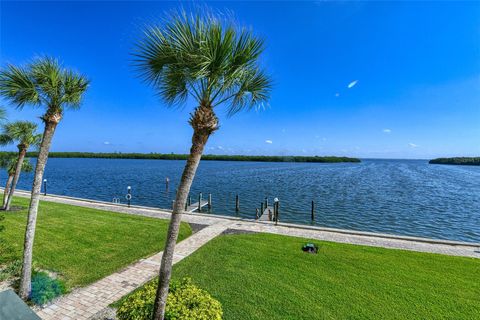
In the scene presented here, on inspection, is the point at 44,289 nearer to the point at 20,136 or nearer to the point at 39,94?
the point at 39,94

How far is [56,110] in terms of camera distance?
535cm

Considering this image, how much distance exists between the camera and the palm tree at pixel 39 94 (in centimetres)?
502

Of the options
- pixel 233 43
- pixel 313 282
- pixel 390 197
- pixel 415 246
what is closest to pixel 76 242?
pixel 313 282

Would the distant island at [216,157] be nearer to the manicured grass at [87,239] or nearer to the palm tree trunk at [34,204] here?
the manicured grass at [87,239]

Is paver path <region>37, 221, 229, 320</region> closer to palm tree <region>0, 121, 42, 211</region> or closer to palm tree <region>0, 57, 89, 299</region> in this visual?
palm tree <region>0, 57, 89, 299</region>

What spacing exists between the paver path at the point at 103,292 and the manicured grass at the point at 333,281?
3.07 ft

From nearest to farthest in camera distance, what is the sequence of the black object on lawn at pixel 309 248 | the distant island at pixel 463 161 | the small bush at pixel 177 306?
1. the small bush at pixel 177 306
2. the black object on lawn at pixel 309 248
3. the distant island at pixel 463 161

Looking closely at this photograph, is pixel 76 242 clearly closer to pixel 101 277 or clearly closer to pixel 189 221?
pixel 101 277

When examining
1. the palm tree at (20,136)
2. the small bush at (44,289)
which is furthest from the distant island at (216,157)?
the small bush at (44,289)

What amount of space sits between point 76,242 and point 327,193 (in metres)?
27.8

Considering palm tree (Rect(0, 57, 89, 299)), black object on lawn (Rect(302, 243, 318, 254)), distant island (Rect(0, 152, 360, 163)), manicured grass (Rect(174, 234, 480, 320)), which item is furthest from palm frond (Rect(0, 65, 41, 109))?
distant island (Rect(0, 152, 360, 163))

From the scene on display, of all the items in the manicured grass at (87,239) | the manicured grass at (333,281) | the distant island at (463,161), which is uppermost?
the distant island at (463,161)

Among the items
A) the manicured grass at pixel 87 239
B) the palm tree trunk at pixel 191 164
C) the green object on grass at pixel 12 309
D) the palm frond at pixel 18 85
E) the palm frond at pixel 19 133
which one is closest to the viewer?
the green object on grass at pixel 12 309

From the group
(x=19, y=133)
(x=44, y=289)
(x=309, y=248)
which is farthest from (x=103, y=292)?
(x=19, y=133)
